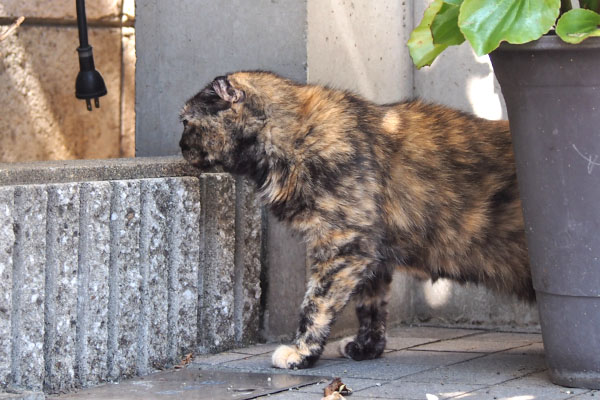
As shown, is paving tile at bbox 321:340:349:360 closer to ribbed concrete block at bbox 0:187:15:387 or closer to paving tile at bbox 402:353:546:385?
paving tile at bbox 402:353:546:385

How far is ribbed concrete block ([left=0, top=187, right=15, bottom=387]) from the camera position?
392 cm

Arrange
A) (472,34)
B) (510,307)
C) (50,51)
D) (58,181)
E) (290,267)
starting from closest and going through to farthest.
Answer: (472,34) → (58,181) → (290,267) → (510,307) → (50,51)

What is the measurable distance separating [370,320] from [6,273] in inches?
73.7

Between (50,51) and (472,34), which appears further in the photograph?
(50,51)


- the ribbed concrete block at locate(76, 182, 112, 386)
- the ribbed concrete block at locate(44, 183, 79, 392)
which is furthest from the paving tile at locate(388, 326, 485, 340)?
the ribbed concrete block at locate(44, 183, 79, 392)

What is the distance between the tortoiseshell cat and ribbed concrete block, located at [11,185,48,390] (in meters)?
1.03

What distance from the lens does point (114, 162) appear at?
4742 millimetres

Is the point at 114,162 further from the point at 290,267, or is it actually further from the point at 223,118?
the point at 290,267

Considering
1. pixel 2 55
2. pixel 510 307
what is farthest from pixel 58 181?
pixel 510 307

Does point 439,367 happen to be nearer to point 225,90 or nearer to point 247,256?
point 247,256

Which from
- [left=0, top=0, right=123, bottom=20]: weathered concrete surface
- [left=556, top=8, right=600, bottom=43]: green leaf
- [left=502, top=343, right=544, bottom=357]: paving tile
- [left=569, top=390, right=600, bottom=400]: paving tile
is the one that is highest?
[left=0, top=0, right=123, bottom=20]: weathered concrete surface

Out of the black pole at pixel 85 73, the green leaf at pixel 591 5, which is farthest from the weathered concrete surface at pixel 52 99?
the green leaf at pixel 591 5

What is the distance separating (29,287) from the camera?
13.3 feet

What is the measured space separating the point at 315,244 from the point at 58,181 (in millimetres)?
1173
